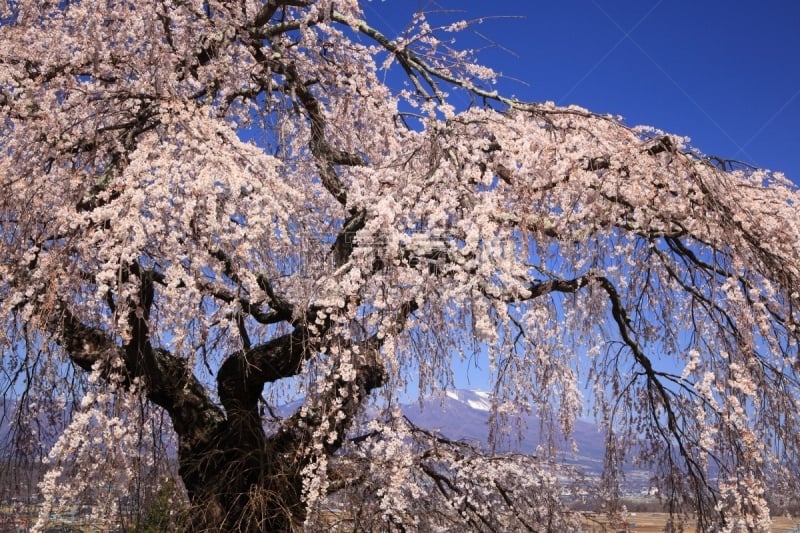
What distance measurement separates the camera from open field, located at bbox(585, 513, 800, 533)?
4766mm

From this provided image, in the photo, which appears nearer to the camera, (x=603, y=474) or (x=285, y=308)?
(x=285, y=308)

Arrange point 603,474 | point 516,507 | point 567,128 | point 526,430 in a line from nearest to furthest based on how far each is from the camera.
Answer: point 567,128 < point 603,474 < point 526,430 < point 516,507

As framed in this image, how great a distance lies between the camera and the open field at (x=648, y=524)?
15.6 ft

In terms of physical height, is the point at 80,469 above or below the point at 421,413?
below

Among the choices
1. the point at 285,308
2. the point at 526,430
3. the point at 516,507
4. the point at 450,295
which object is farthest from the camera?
the point at 516,507

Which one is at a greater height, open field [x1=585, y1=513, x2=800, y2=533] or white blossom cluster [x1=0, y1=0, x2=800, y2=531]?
white blossom cluster [x1=0, y1=0, x2=800, y2=531]

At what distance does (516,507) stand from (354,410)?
273 cm

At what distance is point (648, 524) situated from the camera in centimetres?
526

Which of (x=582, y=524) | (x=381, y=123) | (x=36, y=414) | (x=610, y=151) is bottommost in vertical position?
(x=582, y=524)

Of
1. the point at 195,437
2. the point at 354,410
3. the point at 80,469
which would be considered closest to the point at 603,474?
the point at 354,410

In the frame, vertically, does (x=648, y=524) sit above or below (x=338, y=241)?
below

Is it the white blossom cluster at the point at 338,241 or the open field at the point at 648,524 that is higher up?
the white blossom cluster at the point at 338,241

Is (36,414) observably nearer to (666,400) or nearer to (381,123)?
(381,123)

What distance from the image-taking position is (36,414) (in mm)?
5184
